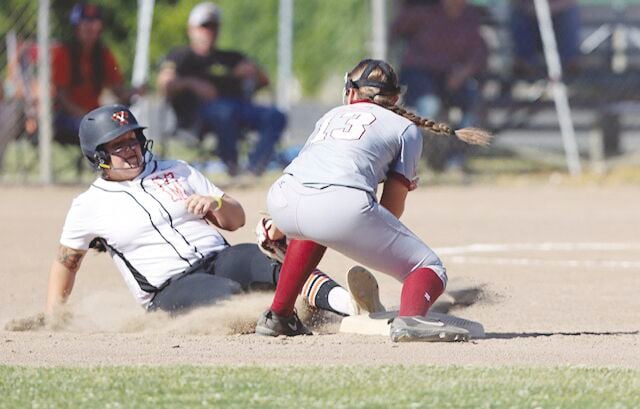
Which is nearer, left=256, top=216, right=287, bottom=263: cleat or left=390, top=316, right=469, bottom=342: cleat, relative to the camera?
left=390, top=316, right=469, bottom=342: cleat

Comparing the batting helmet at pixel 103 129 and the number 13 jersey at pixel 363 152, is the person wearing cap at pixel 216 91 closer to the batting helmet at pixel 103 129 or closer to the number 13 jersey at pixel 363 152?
the batting helmet at pixel 103 129

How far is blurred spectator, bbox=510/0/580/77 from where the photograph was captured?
17.1 m

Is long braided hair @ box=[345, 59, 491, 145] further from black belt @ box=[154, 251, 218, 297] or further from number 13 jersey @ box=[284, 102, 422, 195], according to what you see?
black belt @ box=[154, 251, 218, 297]

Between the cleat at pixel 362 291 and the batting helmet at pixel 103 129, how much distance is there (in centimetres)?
128

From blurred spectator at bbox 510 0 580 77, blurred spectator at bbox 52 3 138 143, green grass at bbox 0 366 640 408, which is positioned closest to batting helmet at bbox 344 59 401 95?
green grass at bbox 0 366 640 408

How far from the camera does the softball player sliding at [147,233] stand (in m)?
6.50

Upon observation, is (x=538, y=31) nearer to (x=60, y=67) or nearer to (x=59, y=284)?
(x=60, y=67)

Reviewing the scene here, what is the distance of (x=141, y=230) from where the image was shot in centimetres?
652

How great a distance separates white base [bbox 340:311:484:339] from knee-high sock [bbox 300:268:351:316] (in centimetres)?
12

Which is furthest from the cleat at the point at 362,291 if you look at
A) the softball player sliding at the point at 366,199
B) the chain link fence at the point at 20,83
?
the chain link fence at the point at 20,83

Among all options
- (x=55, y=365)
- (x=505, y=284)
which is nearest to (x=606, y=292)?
(x=505, y=284)

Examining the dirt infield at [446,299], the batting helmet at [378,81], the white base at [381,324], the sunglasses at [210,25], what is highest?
the sunglasses at [210,25]

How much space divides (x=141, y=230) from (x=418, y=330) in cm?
151

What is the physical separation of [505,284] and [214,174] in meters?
7.54
